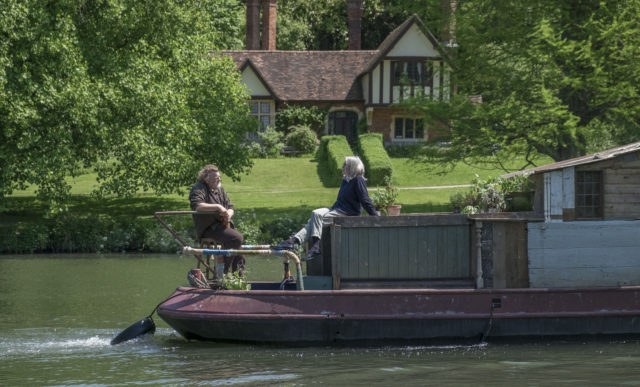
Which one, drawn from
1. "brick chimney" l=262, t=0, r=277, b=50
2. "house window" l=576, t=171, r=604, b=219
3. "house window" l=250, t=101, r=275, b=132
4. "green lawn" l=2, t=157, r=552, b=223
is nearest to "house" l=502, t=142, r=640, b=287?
"house window" l=576, t=171, r=604, b=219

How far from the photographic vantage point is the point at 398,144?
52.3 m

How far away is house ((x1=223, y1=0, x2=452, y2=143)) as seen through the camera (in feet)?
169

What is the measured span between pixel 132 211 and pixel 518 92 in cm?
1504

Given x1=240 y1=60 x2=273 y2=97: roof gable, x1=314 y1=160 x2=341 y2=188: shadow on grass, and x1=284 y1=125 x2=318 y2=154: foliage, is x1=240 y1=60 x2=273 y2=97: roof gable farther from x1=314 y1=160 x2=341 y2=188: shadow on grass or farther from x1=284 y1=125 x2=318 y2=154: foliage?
x1=314 y1=160 x2=341 y2=188: shadow on grass

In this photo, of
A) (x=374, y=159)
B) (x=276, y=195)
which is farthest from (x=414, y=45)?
(x=276, y=195)

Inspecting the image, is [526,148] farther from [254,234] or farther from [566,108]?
[254,234]

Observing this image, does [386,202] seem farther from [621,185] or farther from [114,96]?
[114,96]

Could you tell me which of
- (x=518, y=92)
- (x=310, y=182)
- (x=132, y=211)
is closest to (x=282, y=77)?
(x=310, y=182)

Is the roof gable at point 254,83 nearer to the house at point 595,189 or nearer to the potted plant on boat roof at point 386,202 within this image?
the potted plant on boat roof at point 386,202

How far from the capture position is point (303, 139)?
168 ft

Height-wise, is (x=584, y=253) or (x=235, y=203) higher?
(x=235, y=203)

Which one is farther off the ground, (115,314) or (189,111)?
(189,111)

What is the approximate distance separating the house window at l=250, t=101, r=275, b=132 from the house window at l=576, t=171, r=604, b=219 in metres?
40.7

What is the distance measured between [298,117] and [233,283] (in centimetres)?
3975
